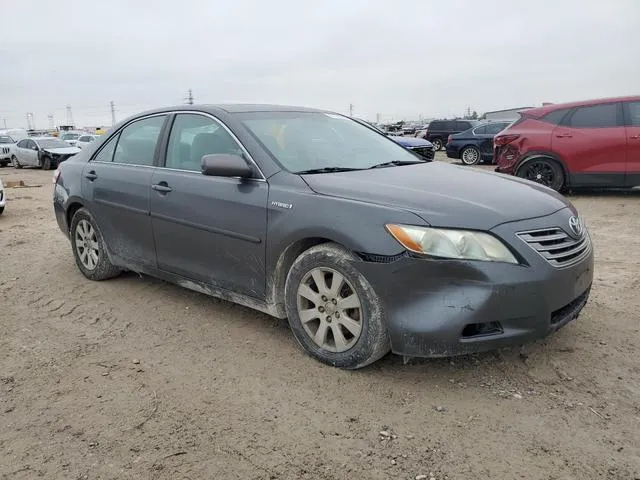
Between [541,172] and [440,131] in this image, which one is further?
[440,131]

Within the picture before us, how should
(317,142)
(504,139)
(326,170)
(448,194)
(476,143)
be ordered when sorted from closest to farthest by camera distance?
(448,194), (326,170), (317,142), (504,139), (476,143)

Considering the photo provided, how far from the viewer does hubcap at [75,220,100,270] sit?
508 centimetres

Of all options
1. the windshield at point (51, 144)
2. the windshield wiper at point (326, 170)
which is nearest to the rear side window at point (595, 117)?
the windshield wiper at point (326, 170)

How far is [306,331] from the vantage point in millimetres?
3352

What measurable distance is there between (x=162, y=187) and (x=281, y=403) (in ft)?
6.59

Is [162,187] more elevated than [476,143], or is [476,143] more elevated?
[162,187]

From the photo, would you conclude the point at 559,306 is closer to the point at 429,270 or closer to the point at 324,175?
the point at 429,270

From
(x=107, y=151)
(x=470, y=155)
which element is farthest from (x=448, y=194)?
(x=470, y=155)

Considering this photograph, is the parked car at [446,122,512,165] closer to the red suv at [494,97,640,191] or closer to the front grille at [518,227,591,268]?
the red suv at [494,97,640,191]

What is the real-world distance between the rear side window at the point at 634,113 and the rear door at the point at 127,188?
7.77 meters

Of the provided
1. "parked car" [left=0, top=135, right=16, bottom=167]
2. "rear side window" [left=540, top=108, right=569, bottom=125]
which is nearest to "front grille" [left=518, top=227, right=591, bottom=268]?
"rear side window" [left=540, top=108, right=569, bottom=125]

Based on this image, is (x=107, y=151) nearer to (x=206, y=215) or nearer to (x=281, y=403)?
(x=206, y=215)

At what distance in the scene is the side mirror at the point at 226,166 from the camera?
138 inches

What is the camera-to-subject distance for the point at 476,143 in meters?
18.4
